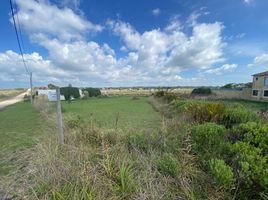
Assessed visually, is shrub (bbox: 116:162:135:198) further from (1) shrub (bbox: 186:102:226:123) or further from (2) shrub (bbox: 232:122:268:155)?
(1) shrub (bbox: 186:102:226:123)

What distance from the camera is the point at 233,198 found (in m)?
2.74

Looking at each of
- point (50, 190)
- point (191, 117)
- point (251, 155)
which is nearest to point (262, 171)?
point (251, 155)

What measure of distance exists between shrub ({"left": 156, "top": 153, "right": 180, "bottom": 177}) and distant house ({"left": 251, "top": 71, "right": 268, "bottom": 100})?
31.5 m

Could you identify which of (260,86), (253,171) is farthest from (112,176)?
(260,86)

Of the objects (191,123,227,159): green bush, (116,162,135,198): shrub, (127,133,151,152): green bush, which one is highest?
(191,123,227,159): green bush

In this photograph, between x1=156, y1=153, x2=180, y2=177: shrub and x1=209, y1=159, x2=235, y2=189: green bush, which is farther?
x1=156, y1=153, x2=180, y2=177: shrub

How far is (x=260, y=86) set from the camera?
2964cm

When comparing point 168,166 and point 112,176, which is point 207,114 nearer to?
point 168,166

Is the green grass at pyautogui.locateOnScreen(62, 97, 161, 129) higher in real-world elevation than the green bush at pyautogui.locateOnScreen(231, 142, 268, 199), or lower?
lower

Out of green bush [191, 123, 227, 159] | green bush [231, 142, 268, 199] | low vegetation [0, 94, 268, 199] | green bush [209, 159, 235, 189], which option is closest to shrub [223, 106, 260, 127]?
low vegetation [0, 94, 268, 199]

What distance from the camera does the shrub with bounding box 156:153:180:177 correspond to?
3.27 m

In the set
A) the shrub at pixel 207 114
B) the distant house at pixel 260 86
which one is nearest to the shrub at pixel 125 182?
the shrub at pixel 207 114

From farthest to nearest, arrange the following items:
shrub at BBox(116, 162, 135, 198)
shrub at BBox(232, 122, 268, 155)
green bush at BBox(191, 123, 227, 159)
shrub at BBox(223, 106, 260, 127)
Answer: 1. shrub at BBox(223, 106, 260, 127)
2. green bush at BBox(191, 123, 227, 159)
3. shrub at BBox(232, 122, 268, 155)
4. shrub at BBox(116, 162, 135, 198)

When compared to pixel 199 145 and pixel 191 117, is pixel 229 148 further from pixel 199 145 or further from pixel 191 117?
pixel 191 117
